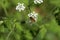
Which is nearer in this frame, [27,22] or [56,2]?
[27,22]

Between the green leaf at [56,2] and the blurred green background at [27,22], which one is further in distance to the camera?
the green leaf at [56,2]

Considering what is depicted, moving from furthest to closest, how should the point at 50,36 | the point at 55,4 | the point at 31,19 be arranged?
the point at 55,4 < the point at 50,36 < the point at 31,19

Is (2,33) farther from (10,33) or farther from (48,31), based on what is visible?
(48,31)

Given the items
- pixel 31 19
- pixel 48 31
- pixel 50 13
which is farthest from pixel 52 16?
pixel 31 19

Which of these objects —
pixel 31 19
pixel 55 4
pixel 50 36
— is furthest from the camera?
pixel 55 4

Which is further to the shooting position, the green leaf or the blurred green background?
the green leaf

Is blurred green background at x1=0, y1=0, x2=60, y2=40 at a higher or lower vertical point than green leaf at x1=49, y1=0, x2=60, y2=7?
lower

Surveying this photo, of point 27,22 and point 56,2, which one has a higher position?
point 56,2

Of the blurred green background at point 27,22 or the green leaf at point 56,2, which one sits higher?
the green leaf at point 56,2
